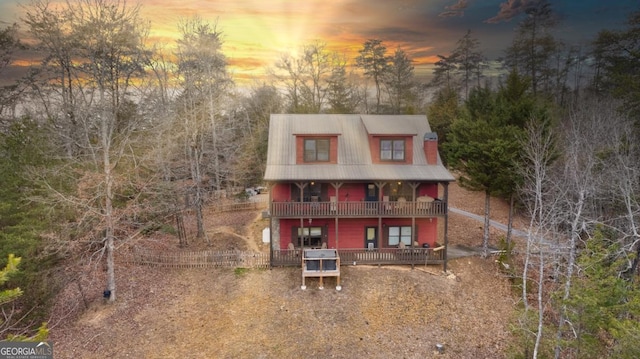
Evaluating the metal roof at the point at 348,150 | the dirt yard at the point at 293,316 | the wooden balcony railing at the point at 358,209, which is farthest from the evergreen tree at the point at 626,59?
the dirt yard at the point at 293,316

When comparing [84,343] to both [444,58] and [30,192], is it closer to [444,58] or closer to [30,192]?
[30,192]

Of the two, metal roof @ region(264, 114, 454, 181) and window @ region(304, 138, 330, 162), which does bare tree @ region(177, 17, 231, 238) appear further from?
window @ region(304, 138, 330, 162)

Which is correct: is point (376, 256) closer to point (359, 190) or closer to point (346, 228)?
point (346, 228)

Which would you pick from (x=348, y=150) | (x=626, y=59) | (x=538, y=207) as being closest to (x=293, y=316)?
(x=348, y=150)

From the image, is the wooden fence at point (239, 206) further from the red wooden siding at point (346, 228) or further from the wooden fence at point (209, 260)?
the wooden fence at point (209, 260)

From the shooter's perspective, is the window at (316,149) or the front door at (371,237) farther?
the front door at (371,237)

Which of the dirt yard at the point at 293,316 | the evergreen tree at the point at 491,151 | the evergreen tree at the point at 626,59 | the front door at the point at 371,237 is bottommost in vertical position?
the dirt yard at the point at 293,316

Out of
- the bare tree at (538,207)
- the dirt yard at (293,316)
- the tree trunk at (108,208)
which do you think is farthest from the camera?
the tree trunk at (108,208)
